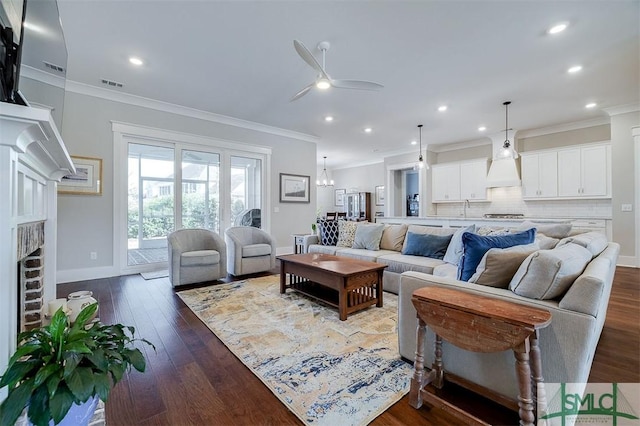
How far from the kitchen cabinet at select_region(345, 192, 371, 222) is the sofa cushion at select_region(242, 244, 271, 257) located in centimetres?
572

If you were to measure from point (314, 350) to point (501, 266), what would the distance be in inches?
55.8

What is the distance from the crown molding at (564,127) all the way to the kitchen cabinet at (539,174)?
19.1 inches

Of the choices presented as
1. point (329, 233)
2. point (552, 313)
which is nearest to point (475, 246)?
point (552, 313)

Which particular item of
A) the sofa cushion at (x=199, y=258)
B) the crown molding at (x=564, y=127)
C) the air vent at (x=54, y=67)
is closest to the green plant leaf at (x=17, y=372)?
the air vent at (x=54, y=67)

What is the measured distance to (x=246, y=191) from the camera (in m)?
6.11

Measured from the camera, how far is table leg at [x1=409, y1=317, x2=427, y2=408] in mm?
1515

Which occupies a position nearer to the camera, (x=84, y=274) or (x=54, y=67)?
(x=54, y=67)

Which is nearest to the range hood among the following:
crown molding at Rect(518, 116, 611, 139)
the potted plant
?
crown molding at Rect(518, 116, 611, 139)

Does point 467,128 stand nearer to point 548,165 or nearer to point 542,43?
point 548,165

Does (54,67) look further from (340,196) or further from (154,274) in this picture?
(340,196)

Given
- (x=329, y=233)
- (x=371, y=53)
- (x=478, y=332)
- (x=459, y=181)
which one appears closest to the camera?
(x=478, y=332)

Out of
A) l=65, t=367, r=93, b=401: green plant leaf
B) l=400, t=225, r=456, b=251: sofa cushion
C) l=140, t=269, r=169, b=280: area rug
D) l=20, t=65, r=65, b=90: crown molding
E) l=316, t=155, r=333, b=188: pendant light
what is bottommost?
l=140, t=269, r=169, b=280: area rug

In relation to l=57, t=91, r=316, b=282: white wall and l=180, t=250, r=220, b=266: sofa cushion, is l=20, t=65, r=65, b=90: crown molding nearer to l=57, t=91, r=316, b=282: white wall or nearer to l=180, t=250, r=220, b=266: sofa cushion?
l=180, t=250, r=220, b=266: sofa cushion

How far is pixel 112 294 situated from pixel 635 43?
666cm
